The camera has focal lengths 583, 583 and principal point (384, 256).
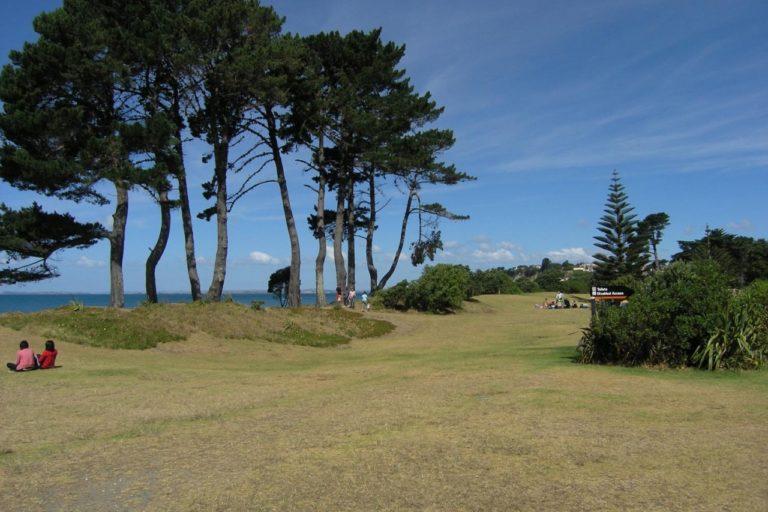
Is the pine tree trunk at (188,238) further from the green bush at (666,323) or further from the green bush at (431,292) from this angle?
the green bush at (666,323)

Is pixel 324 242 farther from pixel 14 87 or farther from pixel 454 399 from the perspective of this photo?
pixel 454 399

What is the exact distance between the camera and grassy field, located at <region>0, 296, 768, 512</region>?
4562 mm

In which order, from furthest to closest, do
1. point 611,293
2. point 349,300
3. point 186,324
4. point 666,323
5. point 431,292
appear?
point 349,300 < point 431,292 < point 186,324 < point 611,293 < point 666,323

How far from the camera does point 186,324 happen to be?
18.4 metres

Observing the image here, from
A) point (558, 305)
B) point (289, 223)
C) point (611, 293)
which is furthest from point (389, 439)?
point (558, 305)

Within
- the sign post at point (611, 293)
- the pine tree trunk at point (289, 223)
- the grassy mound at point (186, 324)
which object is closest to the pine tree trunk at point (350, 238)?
the pine tree trunk at point (289, 223)

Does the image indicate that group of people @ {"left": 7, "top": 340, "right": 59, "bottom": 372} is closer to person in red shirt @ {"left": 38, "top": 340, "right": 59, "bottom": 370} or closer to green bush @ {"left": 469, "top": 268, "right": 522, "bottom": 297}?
person in red shirt @ {"left": 38, "top": 340, "right": 59, "bottom": 370}

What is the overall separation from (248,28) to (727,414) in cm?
2298

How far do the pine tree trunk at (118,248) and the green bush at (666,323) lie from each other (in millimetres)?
17523

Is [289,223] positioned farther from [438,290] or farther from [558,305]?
[558,305]

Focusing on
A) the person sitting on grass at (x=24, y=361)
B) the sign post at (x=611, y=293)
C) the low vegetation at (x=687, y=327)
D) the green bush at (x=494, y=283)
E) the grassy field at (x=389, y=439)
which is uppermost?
the green bush at (x=494, y=283)

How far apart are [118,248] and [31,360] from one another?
11.4m

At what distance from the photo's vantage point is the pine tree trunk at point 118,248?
2220 centimetres

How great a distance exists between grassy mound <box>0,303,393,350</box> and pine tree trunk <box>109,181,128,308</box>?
11.2ft
